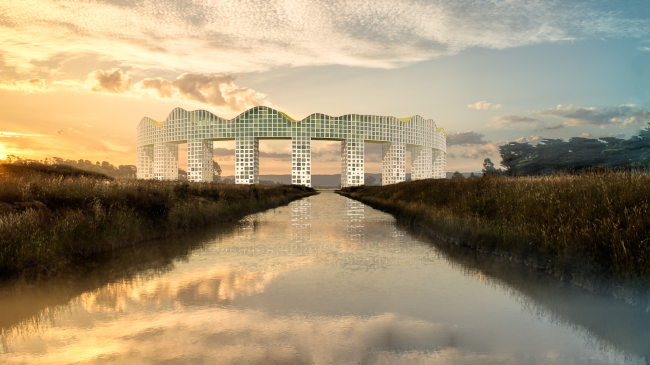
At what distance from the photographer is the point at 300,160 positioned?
135m

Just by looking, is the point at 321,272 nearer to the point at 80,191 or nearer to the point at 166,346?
the point at 166,346

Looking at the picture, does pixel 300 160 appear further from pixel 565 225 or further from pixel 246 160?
pixel 565 225

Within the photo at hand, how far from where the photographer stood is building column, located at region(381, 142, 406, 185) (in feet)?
486

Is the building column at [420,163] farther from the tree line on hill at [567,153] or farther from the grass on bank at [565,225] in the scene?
the grass on bank at [565,225]

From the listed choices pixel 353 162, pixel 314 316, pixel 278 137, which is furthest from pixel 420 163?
pixel 314 316

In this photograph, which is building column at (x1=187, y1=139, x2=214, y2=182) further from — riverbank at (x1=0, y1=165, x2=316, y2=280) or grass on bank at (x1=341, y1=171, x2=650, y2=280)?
grass on bank at (x1=341, y1=171, x2=650, y2=280)

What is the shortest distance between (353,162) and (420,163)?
46.1 meters

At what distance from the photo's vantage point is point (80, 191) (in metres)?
11.6

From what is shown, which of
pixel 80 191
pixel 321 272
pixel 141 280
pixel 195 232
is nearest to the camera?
pixel 141 280

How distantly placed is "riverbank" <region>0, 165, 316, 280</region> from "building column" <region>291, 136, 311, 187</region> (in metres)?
119

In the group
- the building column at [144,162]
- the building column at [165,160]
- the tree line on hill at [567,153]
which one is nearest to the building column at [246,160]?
the building column at [165,160]

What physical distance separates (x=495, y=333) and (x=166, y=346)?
3838 millimetres

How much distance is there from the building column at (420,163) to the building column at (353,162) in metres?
39.9

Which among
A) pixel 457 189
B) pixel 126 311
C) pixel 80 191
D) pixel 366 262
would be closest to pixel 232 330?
pixel 126 311
